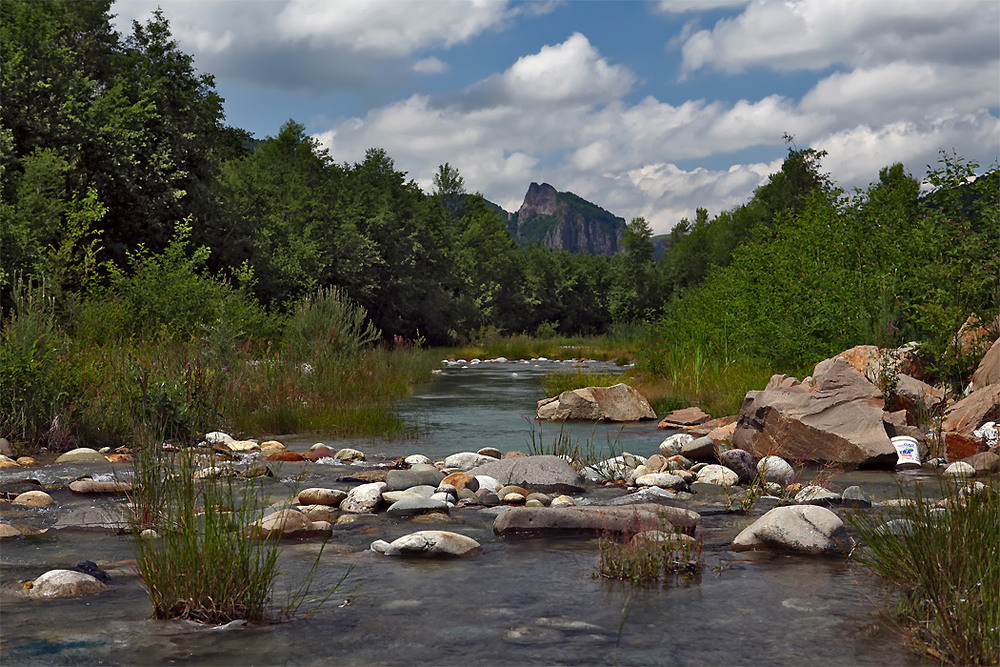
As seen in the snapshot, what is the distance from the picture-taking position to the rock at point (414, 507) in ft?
22.4

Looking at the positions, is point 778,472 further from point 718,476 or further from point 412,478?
point 412,478

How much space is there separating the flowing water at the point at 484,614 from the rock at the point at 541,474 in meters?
1.70

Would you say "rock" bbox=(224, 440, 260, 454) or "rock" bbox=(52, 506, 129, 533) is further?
"rock" bbox=(224, 440, 260, 454)

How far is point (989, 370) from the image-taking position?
11.0 m

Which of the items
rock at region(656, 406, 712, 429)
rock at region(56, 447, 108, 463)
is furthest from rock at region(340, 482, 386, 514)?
rock at region(656, 406, 712, 429)

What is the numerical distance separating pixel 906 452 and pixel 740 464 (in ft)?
7.33

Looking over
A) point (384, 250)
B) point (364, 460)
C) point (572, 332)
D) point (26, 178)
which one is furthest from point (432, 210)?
point (364, 460)

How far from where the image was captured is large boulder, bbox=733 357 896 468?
9484mm

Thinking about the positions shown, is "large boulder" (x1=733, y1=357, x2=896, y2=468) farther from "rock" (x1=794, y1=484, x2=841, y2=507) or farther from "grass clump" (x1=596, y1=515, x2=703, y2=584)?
"grass clump" (x1=596, y1=515, x2=703, y2=584)

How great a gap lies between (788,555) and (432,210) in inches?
1509

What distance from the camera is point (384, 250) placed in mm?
36000

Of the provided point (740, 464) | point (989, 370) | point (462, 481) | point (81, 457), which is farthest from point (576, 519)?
point (989, 370)

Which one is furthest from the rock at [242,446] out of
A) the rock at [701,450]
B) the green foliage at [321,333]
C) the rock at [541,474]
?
the green foliage at [321,333]

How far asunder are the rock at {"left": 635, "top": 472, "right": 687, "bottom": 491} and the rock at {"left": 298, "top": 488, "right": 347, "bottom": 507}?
2.86m
